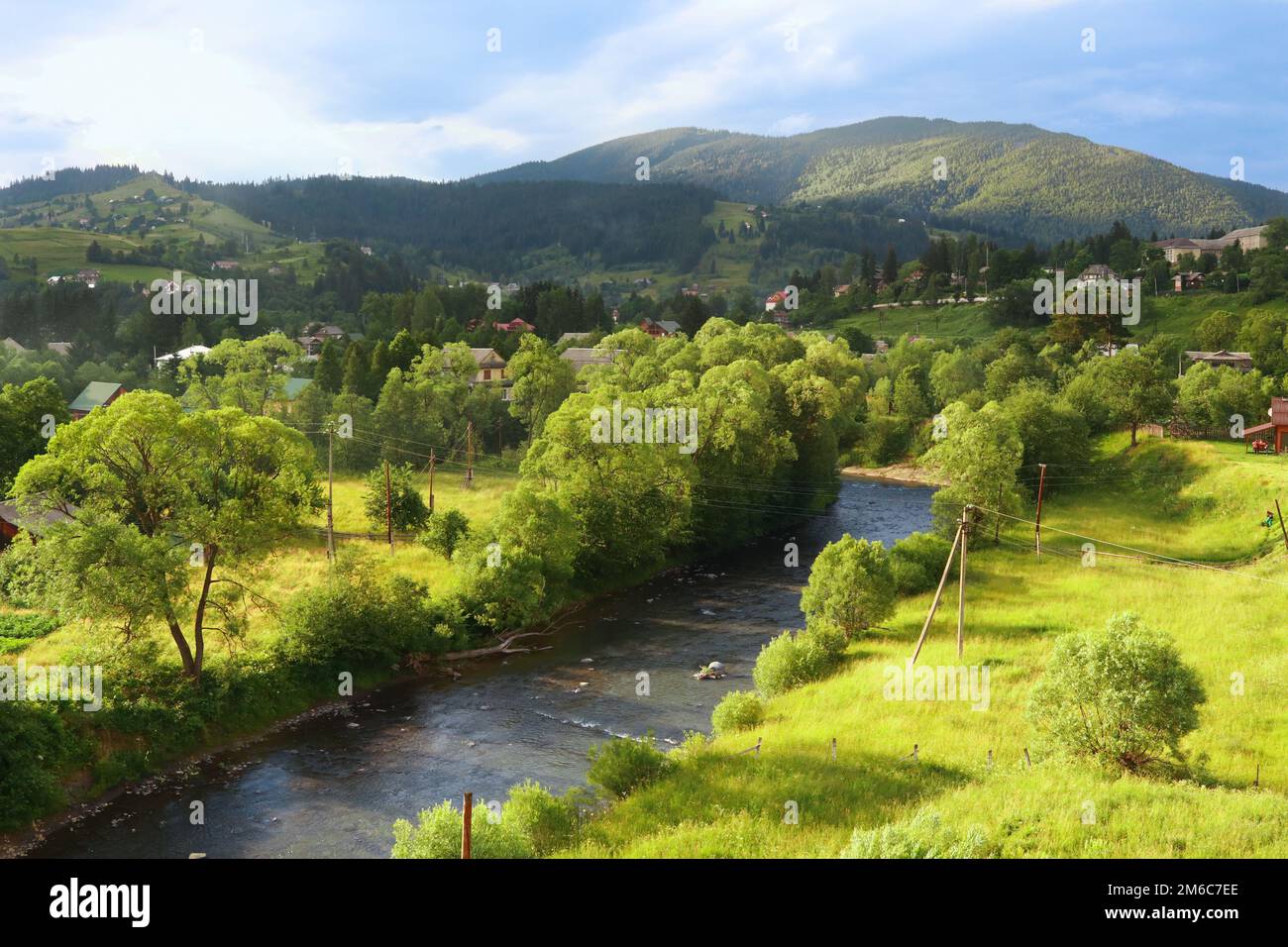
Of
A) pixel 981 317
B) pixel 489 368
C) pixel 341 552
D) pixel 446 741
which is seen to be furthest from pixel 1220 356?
pixel 446 741

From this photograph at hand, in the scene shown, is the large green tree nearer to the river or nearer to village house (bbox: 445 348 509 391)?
the river

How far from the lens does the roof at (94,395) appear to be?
76575 mm

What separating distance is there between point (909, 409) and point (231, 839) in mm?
80062

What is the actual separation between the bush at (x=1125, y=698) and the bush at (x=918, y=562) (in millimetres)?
19100

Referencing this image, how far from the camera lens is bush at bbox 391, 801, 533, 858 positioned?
1841 cm

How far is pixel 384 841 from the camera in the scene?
2389 cm

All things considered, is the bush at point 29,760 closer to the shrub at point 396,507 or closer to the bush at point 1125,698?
the bush at point 1125,698

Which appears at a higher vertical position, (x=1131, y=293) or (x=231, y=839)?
(x=1131, y=293)

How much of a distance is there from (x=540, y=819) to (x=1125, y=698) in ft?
47.2

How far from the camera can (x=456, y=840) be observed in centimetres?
1856

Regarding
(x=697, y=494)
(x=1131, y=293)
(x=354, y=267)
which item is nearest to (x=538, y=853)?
(x=697, y=494)

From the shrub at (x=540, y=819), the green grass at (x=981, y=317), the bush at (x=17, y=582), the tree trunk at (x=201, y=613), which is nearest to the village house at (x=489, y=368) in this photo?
the bush at (x=17, y=582)

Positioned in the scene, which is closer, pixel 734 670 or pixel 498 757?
pixel 498 757
